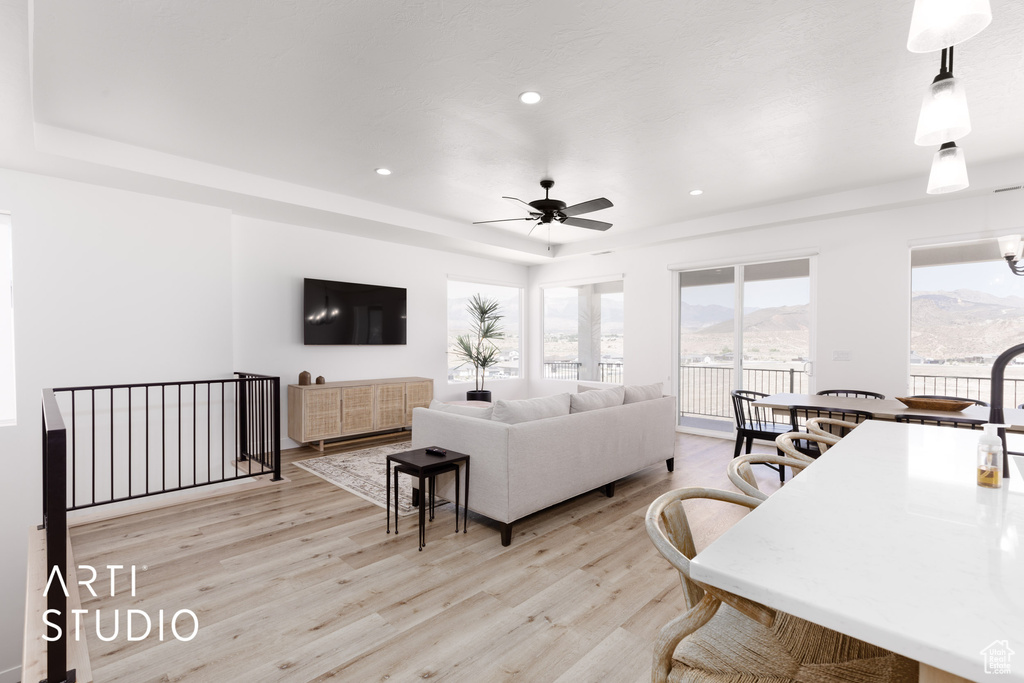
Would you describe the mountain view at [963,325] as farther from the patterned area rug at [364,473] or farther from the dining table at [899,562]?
the patterned area rug at [364,473]

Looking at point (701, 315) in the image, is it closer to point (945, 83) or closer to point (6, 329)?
point (945, 83)

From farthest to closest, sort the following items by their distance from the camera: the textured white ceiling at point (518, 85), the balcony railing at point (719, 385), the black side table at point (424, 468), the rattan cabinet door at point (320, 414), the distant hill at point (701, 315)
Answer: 1. the distant hill at point (701, 315)
2. the balcony railing at point (719, 385)
3. the rattan cabinet door at point (320, 414)
4. the black side table at point (424, 468)
5. the textured white ceiling at point (518, 85)

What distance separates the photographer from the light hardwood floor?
1864mm

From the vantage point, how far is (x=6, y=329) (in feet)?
13.0

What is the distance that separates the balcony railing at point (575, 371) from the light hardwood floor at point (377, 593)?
386cm

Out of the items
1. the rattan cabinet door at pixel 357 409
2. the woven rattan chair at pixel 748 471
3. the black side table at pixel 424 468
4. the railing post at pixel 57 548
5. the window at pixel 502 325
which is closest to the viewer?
the woven rattan chair at pixel 748 471

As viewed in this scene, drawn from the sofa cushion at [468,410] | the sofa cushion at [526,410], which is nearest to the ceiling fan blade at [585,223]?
the sofa cushion at [526,410]

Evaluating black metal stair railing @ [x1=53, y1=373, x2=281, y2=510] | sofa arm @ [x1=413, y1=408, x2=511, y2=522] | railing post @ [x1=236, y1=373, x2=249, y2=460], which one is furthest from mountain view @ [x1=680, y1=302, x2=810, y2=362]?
railing post @ [x1=236, y1=373, x2=249, y2=460]

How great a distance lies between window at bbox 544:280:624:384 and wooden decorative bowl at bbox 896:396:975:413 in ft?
13.1

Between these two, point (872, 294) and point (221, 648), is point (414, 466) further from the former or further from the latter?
point (872, 294)

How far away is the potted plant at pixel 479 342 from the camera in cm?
735

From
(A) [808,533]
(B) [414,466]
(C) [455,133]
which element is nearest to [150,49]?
(C) [455,133]

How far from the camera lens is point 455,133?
3.56m

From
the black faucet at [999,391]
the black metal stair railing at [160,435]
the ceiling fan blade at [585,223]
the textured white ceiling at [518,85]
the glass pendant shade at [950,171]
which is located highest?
the textured white ceiling at [518,85]
